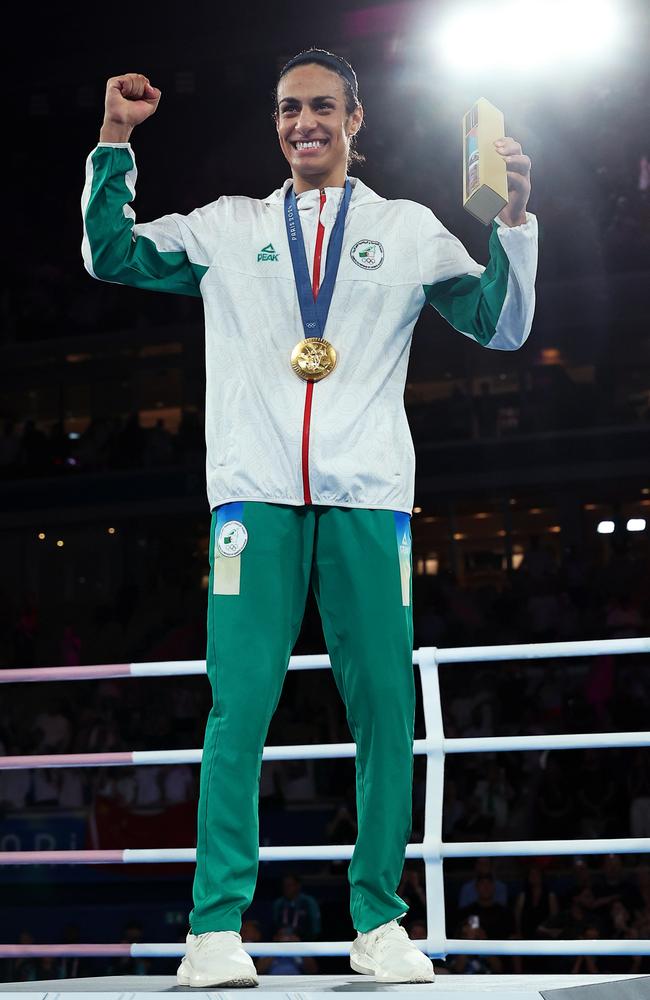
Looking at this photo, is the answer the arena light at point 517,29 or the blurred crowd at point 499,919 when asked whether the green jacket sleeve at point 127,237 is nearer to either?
the blurred crowd at point 499,919

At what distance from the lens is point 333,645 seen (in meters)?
2.01

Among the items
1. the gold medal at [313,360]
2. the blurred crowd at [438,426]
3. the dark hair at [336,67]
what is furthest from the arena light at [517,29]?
the gold medal at [313,360]

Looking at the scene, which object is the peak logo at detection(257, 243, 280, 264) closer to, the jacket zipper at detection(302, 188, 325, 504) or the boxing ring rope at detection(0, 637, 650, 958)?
the jacket zipper at detection(302, 188, 325, 504)

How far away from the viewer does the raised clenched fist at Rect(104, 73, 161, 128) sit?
1985 mm

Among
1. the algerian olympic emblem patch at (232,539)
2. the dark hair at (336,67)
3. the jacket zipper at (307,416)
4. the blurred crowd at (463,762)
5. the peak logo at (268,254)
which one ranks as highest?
the dark hair at (336,67)

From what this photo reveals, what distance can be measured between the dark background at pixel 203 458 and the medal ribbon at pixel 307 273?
5473 mm

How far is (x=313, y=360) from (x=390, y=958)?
1.04 metres

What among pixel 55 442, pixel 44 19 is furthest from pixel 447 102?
pixel 55 442

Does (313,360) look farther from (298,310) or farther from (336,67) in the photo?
(336,67)

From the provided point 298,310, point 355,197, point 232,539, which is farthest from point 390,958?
point 355,197

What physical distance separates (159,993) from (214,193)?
12.8 meters

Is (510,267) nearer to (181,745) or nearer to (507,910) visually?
(507,910)

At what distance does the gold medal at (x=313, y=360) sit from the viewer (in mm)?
1996

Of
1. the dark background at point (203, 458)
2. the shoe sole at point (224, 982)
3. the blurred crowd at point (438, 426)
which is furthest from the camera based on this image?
the blurred crowd at point (438, 426)
